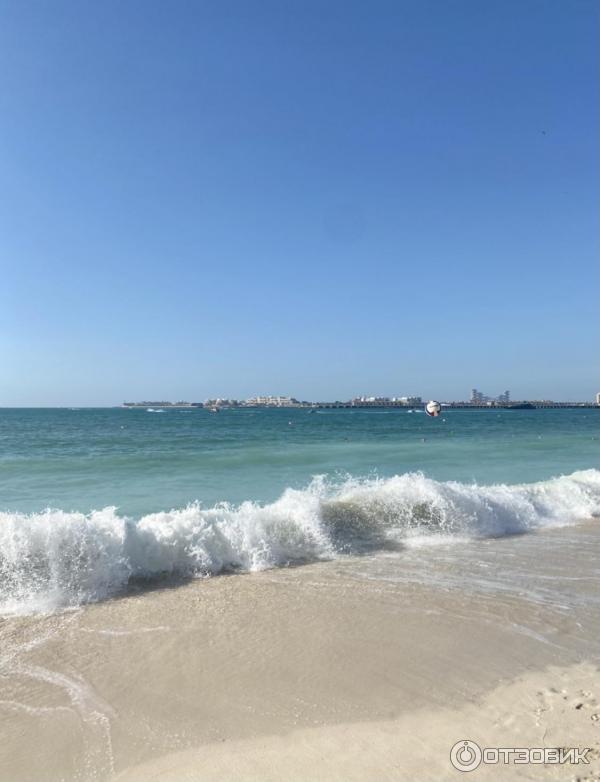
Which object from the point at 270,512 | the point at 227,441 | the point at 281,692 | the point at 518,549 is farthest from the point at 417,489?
the point at 227,441

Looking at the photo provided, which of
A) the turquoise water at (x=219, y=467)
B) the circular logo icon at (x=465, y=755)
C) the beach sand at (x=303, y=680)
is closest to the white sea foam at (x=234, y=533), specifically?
the beach sand at (x=303, y=680)

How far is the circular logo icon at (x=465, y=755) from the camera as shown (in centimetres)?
361

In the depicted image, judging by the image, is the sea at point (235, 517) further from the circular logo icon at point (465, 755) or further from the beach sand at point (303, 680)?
the circular logo icon at point (465, 755)

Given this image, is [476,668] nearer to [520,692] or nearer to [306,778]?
[520,692]

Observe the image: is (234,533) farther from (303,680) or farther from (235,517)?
(303,680)

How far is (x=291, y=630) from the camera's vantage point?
588cm

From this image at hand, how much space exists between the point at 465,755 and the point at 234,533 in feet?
18.2

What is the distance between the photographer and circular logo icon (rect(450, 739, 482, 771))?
3.61 meters

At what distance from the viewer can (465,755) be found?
12.2 feet

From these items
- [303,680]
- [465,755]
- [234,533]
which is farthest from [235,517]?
[465,755]

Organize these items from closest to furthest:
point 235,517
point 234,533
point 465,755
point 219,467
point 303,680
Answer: point 465,755, point 303,680, point 234,533, point 235,517, point 219,467

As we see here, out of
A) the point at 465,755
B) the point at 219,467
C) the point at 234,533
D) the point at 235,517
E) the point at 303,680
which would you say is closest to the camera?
the point at 465,755

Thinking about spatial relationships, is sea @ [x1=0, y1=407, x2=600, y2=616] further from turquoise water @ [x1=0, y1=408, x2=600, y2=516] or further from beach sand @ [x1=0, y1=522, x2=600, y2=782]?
beach sand @ [x1=0, y1=522, x2=600, y2=782]

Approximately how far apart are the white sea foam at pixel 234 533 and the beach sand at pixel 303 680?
0.62 metres
